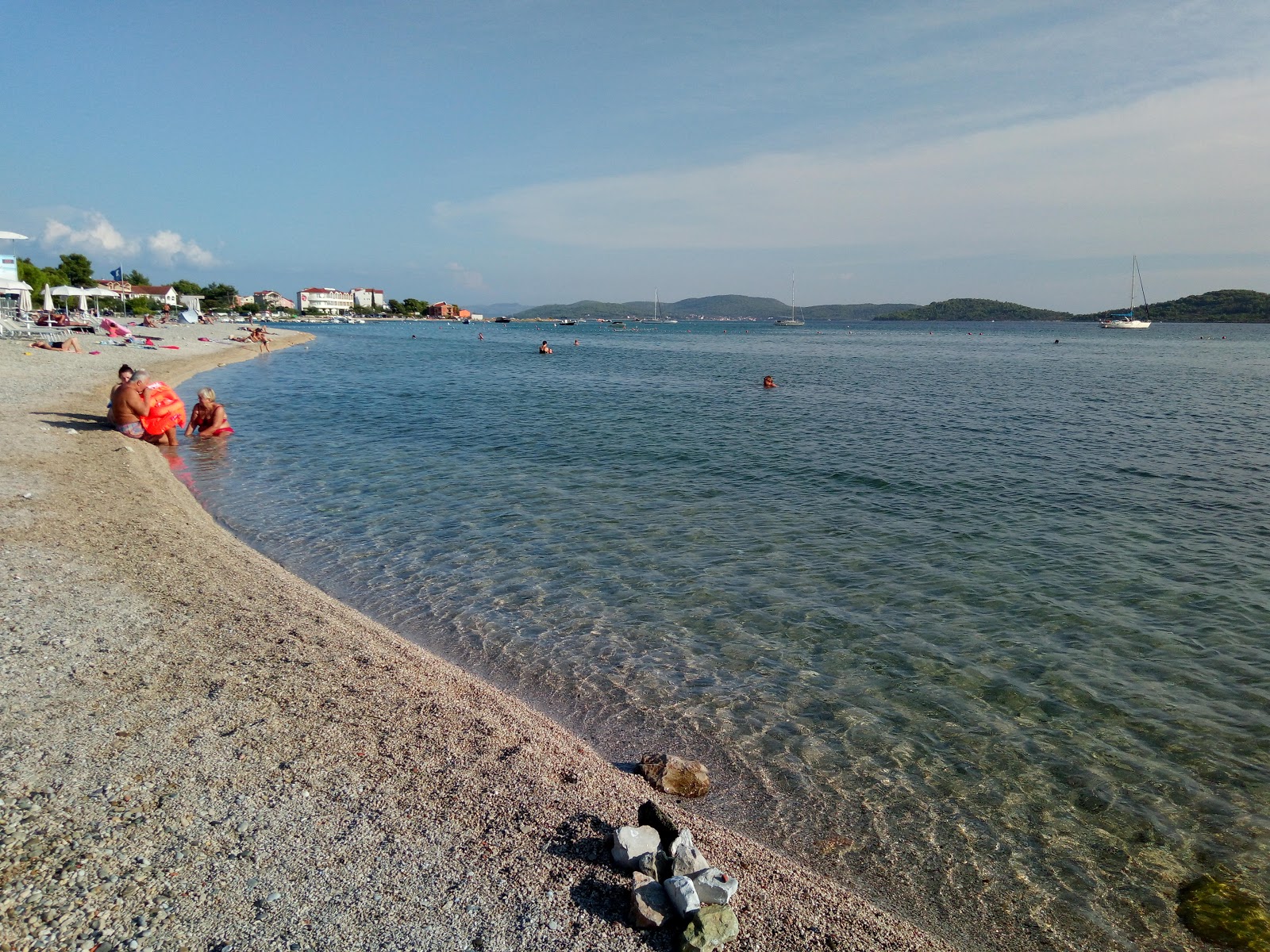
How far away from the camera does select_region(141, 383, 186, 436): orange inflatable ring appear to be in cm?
1828

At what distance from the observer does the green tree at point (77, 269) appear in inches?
4234

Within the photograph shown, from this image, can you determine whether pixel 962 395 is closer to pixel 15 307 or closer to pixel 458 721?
pixel 458 721

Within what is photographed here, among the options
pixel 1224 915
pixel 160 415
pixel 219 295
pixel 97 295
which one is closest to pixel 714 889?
pixel 1224 915

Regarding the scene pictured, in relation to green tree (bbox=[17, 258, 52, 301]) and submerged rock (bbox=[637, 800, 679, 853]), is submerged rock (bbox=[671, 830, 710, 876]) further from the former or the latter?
green tree (bbox=[17, 258, 52, 301])

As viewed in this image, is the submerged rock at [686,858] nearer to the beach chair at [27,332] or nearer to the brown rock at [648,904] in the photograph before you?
the brown rock at [648,904]

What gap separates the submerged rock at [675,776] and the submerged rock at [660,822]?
1.05 meters

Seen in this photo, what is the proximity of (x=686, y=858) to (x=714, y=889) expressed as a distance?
251 mm

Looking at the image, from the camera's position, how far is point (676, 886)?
380 centimetres

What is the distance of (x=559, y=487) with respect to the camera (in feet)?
53.7

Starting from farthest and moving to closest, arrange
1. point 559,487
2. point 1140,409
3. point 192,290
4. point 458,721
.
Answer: point 192,290 < point 1140,409 < point 559,487 < point 458,721

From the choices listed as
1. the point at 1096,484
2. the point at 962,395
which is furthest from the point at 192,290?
the point at 1096,484

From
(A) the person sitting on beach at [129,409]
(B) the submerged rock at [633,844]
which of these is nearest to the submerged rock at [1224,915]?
(B) the submerged rock at [633,844]

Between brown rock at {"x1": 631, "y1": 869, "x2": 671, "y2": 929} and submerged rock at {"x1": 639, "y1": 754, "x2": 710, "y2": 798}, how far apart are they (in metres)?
1.60

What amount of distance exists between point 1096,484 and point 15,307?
56.5 metres
